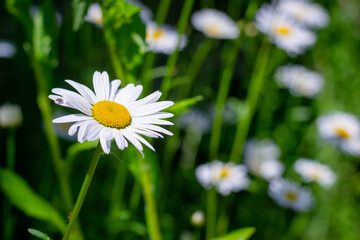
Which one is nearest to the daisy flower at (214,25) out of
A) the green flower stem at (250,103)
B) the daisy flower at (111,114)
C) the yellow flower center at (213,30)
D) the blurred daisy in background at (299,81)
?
the yellow flower center at (213,30)

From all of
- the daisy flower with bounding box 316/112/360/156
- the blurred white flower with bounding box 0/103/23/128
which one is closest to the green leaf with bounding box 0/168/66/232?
the blurred white flower with bounding box 0/103/23/128

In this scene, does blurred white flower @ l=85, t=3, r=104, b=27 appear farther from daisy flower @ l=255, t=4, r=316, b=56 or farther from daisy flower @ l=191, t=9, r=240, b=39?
daisy flower @ l=255, t=4, r=316, b=56

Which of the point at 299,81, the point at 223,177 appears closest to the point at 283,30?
the point at 299,81

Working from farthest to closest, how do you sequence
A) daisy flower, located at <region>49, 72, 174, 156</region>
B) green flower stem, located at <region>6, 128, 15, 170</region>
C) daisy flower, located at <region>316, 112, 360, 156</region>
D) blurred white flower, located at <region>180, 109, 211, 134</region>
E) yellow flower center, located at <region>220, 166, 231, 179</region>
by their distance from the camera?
blurred white flower, located at <region>180, 109, 211, 134</region>
daisy flower, located at <region>316, 112, 360, 156</region>
yellow flower center, located at <region>220, 166, 231, 179</region>
green flower stem, located at <region>6, 128, 15, 170</region>
daisy flower, located at <region>49, 72, 174, 156</region>

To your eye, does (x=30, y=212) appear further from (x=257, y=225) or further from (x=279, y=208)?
(x=279, y=208)

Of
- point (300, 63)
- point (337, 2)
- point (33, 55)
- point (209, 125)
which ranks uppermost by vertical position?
point (337, 2)

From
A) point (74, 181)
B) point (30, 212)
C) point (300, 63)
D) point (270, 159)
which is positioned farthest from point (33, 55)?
point (300, 63)

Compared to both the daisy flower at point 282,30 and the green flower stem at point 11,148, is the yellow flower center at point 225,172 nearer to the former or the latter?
the daisy flower at point 282,30

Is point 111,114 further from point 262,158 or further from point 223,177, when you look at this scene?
point 262,158
